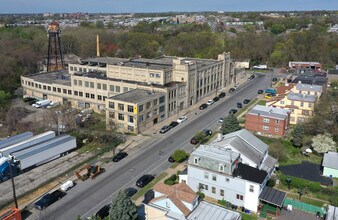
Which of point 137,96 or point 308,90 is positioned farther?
point 308,90

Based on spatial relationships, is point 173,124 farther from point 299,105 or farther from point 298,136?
point 299,105

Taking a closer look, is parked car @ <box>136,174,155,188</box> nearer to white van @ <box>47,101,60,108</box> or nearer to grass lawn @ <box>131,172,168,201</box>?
grass lawn @ <box>131,172,168,201</box>

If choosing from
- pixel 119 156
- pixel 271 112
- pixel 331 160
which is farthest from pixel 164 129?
pixel 331 160

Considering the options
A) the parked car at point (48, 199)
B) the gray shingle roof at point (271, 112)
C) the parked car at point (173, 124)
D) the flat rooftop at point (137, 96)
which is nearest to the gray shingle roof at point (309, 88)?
the gray shingle roof at point (271, 112)

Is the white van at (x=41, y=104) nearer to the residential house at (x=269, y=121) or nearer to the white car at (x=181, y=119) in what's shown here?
the white car at (x=181, y=119)

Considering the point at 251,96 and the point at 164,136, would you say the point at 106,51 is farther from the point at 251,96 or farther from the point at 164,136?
the point at 164,136

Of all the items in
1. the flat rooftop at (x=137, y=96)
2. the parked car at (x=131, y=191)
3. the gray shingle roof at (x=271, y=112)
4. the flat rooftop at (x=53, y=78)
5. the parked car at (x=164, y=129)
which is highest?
the flat rooftop at (x=137, y=96)
